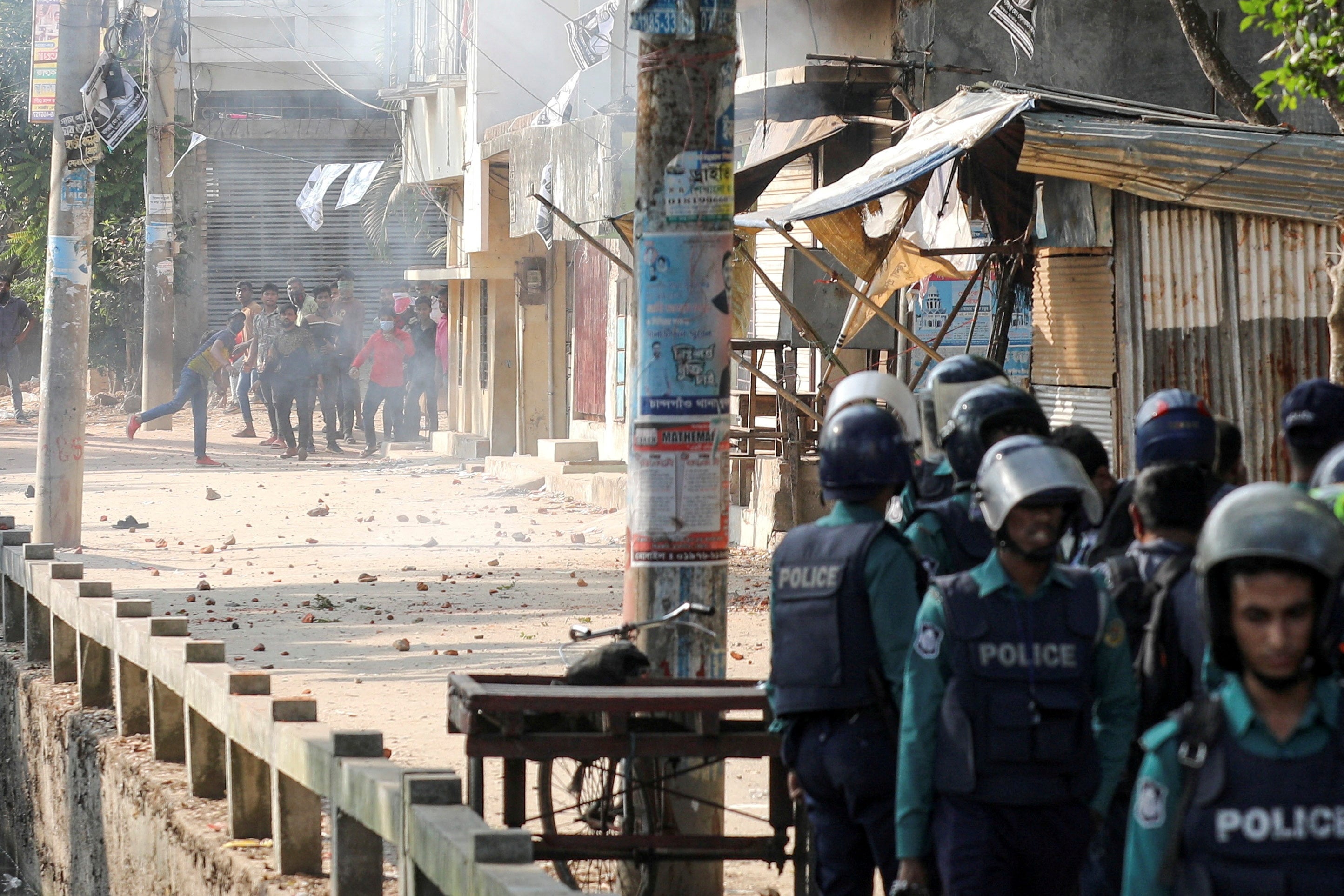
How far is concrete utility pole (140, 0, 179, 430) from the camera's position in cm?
2444

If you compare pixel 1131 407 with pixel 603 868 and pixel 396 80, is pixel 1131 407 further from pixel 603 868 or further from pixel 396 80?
pixel 396 80

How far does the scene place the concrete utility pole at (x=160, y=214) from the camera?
24438 millimetres

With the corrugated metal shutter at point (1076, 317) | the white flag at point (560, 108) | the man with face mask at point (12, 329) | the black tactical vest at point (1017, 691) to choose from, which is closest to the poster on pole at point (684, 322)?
the black tactical vest at point (1017, 691)

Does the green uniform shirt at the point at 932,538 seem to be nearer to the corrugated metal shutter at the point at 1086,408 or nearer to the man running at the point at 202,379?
the corrugated metal shutter at the point at 1086,408

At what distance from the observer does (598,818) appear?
17.5 ft

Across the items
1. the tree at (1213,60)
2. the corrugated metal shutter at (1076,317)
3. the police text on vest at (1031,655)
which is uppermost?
the tree at (1213,60)

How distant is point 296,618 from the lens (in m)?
10.6

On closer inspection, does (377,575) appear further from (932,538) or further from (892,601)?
(892,601)

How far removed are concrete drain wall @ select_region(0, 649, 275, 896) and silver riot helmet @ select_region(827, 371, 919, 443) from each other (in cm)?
205

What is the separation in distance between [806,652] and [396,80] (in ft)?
86.6

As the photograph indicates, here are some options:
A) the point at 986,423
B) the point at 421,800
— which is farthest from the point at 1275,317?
the point at 421,800

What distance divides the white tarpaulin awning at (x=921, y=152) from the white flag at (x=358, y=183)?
18.1 metres

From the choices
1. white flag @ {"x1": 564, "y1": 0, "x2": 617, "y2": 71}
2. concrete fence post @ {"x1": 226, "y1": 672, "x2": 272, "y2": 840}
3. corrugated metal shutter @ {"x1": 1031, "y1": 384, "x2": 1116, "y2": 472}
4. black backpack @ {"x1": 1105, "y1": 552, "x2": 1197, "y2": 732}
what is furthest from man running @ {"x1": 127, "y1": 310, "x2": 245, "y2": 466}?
black backpack @ {"x1": 1105, "y1": 552, "x2": 1197, "y2": 732}

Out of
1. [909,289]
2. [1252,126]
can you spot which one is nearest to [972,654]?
[1252,126]
